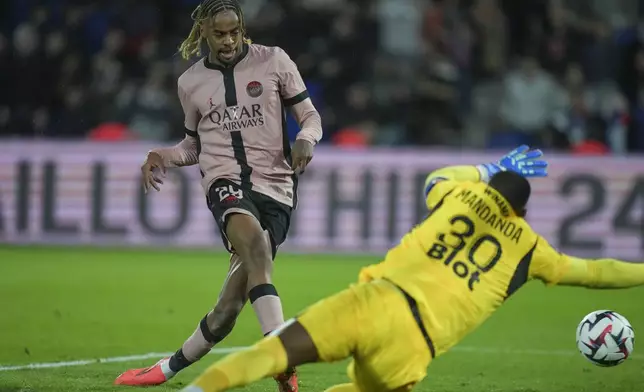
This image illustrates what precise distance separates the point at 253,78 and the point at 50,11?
35.0 feet

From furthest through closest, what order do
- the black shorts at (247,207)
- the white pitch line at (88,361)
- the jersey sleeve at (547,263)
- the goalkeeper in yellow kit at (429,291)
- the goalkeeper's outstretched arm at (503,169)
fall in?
the white pitch line at (88,361) → the black shorts at (247,207) → the goalkeeper's outstretched arm at (503,169) → the jersey sleeve at (547,263) → the goalkeeper in yellow kit at (429,291)

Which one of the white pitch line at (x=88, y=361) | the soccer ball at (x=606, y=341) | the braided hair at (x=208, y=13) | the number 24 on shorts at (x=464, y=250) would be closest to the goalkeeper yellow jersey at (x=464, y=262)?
the number 24 on shorts at (x=464, y=250)

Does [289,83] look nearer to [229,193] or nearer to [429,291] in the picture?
[229,193]

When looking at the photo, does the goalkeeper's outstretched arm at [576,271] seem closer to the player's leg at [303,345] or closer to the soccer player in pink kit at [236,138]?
the player's leg at [303,345]

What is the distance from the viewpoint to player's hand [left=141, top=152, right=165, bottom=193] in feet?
22.0

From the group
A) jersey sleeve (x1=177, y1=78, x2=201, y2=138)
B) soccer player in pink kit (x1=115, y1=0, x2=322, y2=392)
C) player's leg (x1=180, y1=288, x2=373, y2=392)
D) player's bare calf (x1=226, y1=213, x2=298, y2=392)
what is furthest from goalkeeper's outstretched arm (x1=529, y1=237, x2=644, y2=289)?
jersey sleeve (x1=177, y1=78, x2=201, y2=138)

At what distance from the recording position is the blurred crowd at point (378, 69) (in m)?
15.8

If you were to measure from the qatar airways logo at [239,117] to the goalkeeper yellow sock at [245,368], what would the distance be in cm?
205

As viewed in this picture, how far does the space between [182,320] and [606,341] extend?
462cm

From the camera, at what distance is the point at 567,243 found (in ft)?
47.7

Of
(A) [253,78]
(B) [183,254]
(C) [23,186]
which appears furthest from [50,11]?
(A) [253,78]

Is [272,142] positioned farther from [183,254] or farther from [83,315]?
[183,254]

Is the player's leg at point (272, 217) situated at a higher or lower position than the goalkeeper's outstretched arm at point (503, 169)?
lower

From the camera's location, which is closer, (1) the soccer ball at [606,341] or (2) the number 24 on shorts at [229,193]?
(1) the soccer ball at [606,341]
